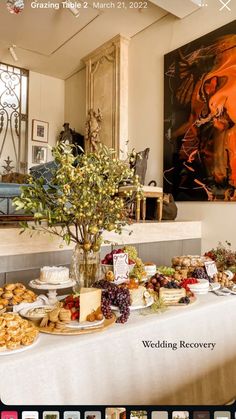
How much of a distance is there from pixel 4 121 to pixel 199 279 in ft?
16.3

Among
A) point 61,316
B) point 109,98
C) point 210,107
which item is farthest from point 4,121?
point 61,316

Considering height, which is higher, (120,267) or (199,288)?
(120,267)

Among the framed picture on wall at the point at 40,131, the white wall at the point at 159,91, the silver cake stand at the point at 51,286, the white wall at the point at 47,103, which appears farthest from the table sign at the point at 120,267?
the framed picture on wall at the point at 40,131

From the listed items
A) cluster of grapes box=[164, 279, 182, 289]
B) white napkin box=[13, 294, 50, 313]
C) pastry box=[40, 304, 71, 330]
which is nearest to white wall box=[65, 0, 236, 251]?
cluster of grapes box=[164, 279, 182, 289]

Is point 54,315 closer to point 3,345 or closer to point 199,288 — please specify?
point 3,345

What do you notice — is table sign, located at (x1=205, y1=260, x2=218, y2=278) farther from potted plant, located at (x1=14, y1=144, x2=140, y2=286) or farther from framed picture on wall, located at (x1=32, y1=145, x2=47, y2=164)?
framed picture on wall, located at (x1=32, y1=145, x2=47, y2=164)

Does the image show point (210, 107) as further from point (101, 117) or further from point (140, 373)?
point (140, 373)

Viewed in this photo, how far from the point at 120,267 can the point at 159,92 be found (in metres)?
3.14

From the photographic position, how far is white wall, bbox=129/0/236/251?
326 centimetres

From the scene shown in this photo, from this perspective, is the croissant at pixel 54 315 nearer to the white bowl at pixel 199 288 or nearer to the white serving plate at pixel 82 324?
the white serving plate at pixel 82 324

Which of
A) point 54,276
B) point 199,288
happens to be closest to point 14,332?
point 54,276

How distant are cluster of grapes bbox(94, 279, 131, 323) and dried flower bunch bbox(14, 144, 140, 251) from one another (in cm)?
22

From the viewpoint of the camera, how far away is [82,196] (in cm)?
127

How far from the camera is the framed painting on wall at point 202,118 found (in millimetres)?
3113
